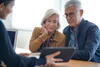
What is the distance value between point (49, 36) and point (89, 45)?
65 centimetres

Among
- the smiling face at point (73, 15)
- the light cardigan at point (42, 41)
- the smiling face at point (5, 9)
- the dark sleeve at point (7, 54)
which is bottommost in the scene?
the light cardigan at point (42, 41)

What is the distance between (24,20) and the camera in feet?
14.3

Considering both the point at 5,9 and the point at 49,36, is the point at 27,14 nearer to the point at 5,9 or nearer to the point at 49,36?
the point at 49,36

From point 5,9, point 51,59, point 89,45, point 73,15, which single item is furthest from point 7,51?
point 73,15

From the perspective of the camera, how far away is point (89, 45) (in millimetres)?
2211

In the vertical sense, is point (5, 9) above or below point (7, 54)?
above

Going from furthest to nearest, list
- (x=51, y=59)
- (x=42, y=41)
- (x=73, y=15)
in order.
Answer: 1. (x=42, y=41)
2. (x=73, y=15)
3. (x=51, y=59)

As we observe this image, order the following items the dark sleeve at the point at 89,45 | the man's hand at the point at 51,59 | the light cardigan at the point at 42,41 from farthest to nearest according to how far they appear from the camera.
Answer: the light cardigan at the point at 42,41, the dark sleeve at the point at 89,45, the man's hand at the point at 51,59

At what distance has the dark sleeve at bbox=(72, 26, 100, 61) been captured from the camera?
2.18 m

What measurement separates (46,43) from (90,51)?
655 millimetres

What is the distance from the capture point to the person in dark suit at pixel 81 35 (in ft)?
7.23

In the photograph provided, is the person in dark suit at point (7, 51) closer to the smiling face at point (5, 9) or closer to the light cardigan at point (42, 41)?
the smiling face at point (5, 9)

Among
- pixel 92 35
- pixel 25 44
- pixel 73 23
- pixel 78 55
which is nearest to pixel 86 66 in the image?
pixel 78 55

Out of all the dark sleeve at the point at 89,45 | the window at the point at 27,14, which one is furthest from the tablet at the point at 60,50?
the window at the point at 27,14
